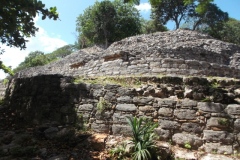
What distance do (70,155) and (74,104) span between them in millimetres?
1591

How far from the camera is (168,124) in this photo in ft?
15.1

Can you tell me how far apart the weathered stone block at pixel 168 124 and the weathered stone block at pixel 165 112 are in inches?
4.8

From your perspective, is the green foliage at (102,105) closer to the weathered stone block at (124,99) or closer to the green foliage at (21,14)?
the weathered stone block at (124,99)

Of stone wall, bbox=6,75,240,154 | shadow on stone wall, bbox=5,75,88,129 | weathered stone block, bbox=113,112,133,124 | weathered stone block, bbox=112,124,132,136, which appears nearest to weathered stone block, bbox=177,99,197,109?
stone wall, bbox=6,75,240,154

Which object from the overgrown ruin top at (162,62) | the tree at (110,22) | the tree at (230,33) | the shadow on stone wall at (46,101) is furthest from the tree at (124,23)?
the shadow on stone wall at (46,101)

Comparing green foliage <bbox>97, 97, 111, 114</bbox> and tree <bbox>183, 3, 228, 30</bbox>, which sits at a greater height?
tree <bbox>183, 3, 228, 30</bbox>

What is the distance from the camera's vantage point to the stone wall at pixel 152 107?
428 centimetres

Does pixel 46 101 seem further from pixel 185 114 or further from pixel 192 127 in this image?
pixel 192 127

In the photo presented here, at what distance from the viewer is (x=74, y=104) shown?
228 inches

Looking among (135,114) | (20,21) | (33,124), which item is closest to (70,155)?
(135,114)

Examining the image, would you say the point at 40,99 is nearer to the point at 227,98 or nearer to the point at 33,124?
the point at 33,124

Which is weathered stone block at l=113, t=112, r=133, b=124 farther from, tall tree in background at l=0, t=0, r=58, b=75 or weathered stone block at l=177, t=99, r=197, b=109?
tall tree in background at l=0, t=0, r=58, b=75

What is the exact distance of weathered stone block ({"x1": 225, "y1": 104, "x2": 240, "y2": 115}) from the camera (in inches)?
167

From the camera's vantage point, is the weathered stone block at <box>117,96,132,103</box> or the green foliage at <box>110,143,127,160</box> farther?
the weathered stone block at <box>117,96,132,103</box>
